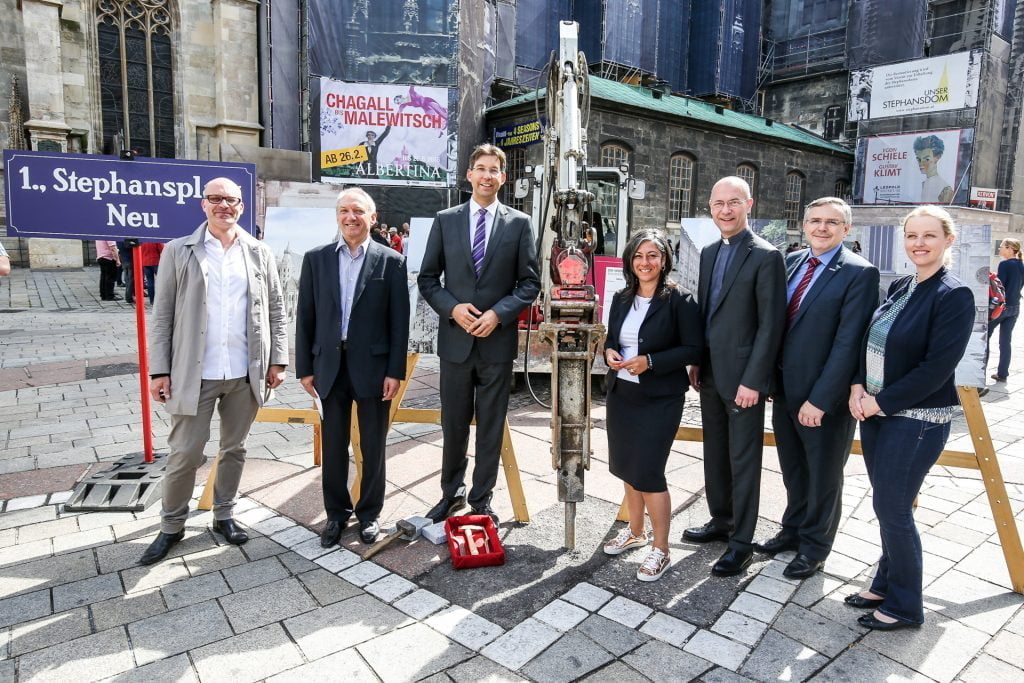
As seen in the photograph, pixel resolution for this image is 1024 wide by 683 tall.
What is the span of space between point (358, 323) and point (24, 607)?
6.56ft

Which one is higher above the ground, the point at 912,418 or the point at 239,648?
the point at 912,418

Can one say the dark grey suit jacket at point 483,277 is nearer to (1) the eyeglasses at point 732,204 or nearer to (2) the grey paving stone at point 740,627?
(1) the eyeglasses at point 732,204

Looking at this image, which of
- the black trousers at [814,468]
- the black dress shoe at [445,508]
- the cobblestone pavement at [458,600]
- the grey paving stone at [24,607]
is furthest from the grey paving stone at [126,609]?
the black trousers at [814,468]

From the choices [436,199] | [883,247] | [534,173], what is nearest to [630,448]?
[883,247]

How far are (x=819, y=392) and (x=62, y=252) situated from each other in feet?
72.5

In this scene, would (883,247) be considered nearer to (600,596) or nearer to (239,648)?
(600,596)

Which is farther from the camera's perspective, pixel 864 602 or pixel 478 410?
pixel 478 410

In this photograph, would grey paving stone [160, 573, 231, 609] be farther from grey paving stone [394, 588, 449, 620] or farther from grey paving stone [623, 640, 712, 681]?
grey paving stone [623, 640, 712, 681]

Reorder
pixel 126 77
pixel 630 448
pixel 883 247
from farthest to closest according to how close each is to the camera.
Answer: pixel 126 77 → pixel 883 247 → pixel 630 448

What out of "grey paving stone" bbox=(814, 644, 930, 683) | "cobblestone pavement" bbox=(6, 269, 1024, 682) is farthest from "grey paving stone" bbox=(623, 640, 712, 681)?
"grey paving stone" bbox=(814, 644, 930, 683)

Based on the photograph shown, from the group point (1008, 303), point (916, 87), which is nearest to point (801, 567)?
point (1008, 303)

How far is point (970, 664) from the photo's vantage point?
271 centimetres

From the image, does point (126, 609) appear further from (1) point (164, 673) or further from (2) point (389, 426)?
(2) point (389, 426)

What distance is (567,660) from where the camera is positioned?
107 inches
